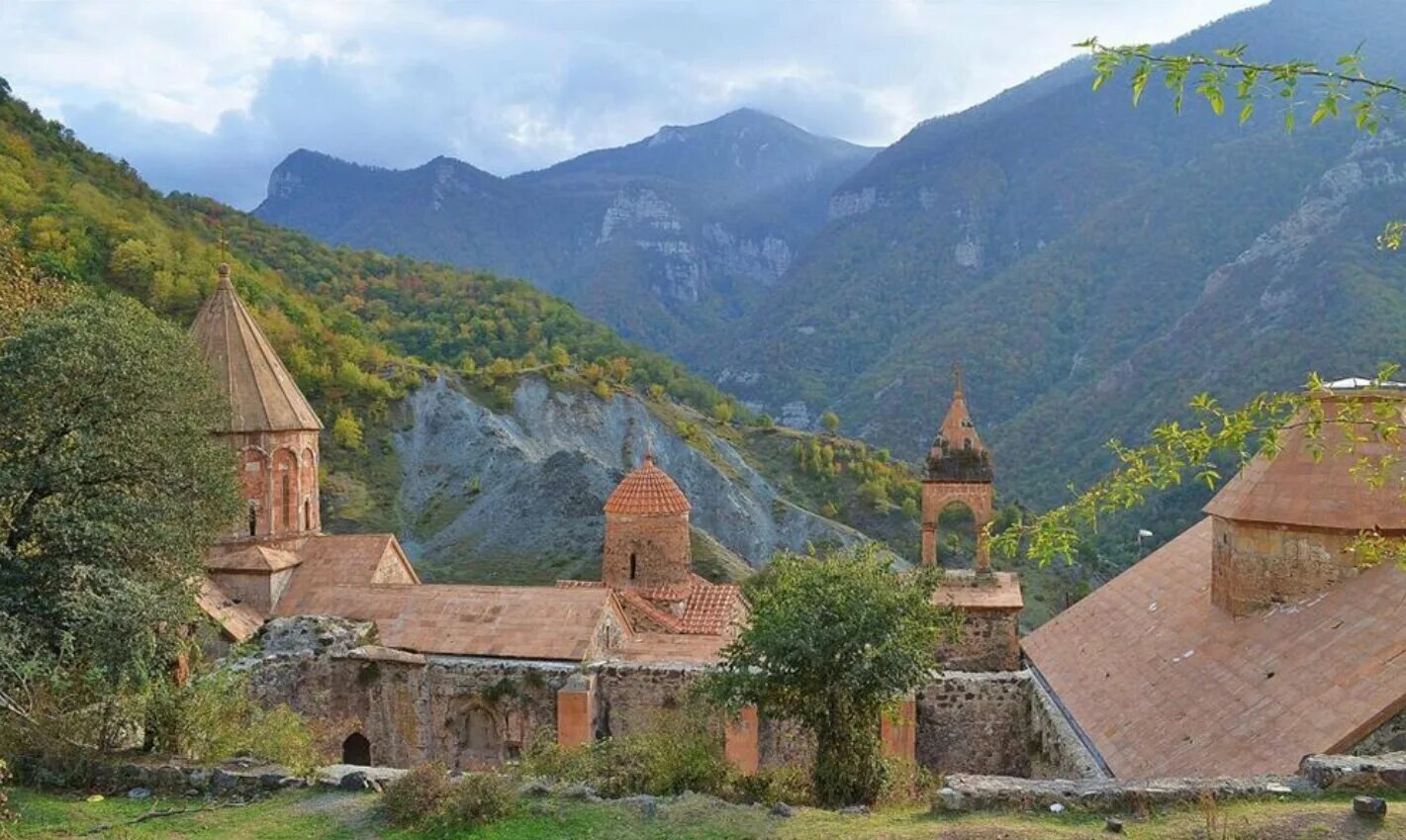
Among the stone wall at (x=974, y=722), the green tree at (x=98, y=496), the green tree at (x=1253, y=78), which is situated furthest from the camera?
the stone wall at (x=974, y=722)

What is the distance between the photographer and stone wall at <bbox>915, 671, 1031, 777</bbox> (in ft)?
43.6

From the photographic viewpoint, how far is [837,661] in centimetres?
841

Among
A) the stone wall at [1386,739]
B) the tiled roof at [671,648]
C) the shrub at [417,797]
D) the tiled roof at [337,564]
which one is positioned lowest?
the tiled roof at [671,648]

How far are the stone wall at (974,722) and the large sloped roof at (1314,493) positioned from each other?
151 inches

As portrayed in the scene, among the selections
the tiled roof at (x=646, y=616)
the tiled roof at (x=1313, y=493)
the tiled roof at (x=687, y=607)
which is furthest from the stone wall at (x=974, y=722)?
the tiled roof at (x=646, y=616)

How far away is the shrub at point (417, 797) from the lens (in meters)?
7.03

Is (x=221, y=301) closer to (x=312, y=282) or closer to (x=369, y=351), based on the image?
(x=369, y=351)

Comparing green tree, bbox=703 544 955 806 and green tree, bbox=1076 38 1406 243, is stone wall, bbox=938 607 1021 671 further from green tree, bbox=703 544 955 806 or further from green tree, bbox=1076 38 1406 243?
green tree, bbox=1076 38 1406 243

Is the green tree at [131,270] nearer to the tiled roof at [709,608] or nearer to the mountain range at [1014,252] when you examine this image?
the tiled roof at [709,608]

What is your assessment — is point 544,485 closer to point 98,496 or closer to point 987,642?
point 987,642

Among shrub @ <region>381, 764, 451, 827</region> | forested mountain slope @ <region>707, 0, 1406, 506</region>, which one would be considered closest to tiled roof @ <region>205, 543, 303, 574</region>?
shrub @ <region>381, 764, 451, 827</region>

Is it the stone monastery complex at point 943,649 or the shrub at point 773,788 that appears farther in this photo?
the stone monastery complex at point 943,649

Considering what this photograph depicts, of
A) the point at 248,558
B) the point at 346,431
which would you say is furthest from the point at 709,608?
the point at 346,431

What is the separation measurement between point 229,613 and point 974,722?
1204 centimetres
